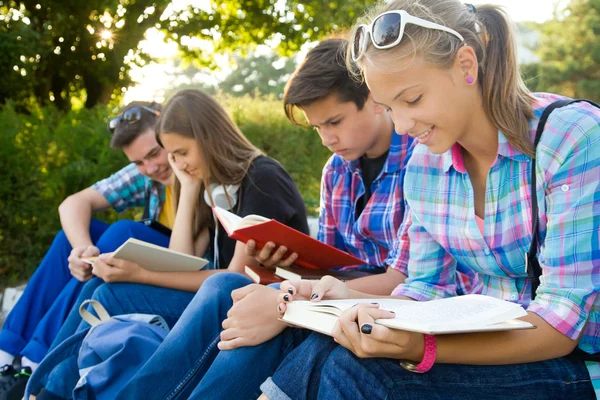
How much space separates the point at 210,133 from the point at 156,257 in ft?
2.28

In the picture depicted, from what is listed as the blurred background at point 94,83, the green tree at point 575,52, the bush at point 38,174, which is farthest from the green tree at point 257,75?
the bush at point 38,174

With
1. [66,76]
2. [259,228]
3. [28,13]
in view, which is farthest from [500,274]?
[66,76]

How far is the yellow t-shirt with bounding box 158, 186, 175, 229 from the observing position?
410 centimetres

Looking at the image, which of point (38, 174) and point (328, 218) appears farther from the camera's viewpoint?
point (38, 174)

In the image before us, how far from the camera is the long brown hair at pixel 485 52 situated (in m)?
2.00

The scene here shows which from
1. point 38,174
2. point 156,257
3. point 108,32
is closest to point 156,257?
point 156,257

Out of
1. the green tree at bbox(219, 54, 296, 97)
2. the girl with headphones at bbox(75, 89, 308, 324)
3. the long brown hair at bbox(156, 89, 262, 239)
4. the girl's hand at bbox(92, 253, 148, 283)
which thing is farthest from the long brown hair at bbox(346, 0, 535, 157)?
the green tree at bbox(219, 54, 296, 97)

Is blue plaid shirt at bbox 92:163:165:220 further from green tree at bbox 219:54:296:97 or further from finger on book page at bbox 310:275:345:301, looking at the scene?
green tree at bbox 219:54:296:97

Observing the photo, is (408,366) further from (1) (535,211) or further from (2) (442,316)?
(1) (535,211)

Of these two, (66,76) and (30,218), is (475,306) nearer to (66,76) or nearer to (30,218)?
(30,218)

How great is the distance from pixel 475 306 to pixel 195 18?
28.1 feet

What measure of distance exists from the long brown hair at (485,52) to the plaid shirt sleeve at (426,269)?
1.68 feet

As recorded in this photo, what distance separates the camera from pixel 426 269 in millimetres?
2438

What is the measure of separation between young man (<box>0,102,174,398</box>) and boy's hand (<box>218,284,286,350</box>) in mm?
1487
